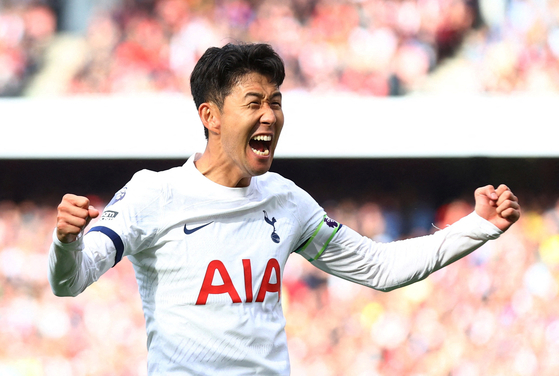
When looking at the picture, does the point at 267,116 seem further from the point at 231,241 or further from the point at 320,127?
the point at 320,127

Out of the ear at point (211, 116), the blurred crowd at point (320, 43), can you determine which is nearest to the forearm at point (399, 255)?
the ear at point (211, 116)

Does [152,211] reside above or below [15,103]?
below

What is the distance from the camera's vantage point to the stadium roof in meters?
6.71

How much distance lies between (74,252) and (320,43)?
584 cm

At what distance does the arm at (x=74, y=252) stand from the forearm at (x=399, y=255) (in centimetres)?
90

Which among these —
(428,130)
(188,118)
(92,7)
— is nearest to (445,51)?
(428,130)

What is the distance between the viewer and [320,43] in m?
7.32

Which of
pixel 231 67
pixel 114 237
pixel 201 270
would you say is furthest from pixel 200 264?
pixel 231 67

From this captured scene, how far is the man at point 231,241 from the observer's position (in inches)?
84.0

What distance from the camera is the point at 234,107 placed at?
2.31 metres

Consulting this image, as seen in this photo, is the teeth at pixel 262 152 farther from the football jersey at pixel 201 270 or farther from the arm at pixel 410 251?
the arm at pixel 410 251

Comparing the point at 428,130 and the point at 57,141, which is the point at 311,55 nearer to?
the point at 428,130

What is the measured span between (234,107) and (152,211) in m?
0.46

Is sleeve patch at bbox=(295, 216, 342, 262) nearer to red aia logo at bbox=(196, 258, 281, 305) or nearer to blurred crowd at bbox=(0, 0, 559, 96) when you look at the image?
red aia logo at bbox=(196, 258, 281, 305)
